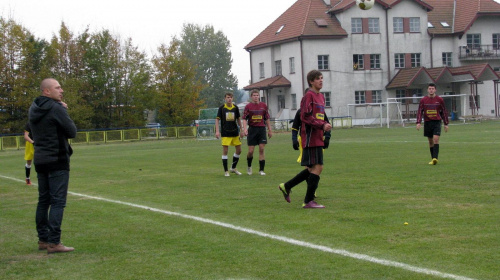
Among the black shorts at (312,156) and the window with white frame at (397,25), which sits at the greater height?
the window with white frame at (397,25)

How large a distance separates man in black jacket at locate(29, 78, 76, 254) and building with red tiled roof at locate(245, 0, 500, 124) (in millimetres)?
49650

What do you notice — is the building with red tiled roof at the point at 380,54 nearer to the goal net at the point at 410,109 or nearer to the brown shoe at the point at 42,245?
the goal net at the point at 410,109

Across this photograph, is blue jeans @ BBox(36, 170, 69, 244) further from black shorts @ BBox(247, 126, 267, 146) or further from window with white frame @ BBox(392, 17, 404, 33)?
window with white frame @ BBox(392, 17, 404, 33)

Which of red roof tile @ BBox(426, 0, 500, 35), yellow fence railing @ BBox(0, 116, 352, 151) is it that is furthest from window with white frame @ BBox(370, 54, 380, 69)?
yellow fence railing @ BBox(0, 116, 352, 151)

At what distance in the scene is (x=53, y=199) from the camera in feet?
22.9

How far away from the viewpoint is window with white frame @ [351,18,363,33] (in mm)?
58625

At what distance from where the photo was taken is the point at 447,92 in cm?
5984

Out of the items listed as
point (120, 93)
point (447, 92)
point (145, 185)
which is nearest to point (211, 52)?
point (120, 93)

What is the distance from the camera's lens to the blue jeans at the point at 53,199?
6.87 m

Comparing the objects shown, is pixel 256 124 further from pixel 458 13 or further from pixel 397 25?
pixel 458 13

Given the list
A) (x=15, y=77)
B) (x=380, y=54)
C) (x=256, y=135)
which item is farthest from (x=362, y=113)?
(x=256, y=135)

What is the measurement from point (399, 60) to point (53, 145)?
5632cm

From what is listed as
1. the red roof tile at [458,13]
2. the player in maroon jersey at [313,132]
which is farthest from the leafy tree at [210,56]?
the player in maroon jersey at [313,132]

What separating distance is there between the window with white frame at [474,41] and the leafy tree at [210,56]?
55.7 metres
